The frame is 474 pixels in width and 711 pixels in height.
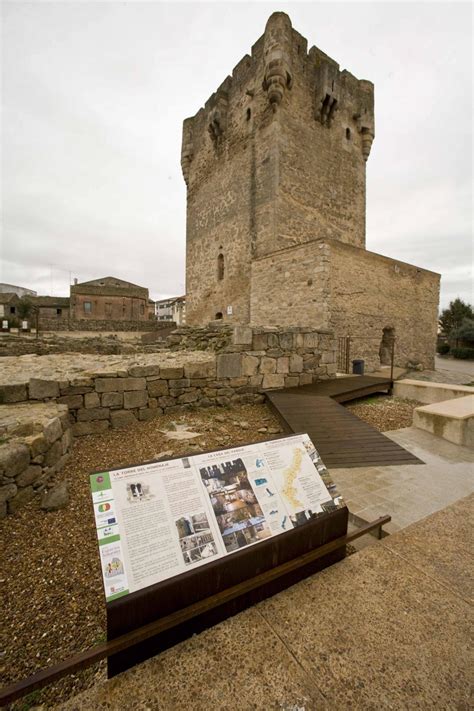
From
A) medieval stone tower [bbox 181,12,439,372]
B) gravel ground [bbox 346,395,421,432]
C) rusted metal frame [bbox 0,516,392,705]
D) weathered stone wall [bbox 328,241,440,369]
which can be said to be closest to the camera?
rusted metal frame [bbox 0,516,392,705]

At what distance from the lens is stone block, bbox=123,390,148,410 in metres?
4.85

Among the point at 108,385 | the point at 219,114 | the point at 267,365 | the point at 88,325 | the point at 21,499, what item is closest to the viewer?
the point at 21,499

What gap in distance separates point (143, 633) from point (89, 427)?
12.1ft

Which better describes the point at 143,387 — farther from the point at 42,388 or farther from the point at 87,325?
the point at 87,325

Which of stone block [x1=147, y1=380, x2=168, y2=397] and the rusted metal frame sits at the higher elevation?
stone block [x1=147, y1=380, x2=168, y2=397]

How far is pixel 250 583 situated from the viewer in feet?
5.34

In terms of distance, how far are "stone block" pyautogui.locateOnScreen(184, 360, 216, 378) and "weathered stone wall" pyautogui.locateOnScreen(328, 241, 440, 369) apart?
6.27 metres

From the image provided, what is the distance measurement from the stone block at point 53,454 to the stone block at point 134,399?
1.42 m

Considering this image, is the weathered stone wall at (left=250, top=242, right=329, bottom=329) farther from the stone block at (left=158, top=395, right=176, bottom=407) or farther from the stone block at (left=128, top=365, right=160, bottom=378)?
the stone block at (left=128, top=365, right=160, bottom=378)

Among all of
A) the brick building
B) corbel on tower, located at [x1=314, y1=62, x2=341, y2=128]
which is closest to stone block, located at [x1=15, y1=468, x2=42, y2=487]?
corbel on tower, located at [x1=314, y1=62, x2=341, y2=128]

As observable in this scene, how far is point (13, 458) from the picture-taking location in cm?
266

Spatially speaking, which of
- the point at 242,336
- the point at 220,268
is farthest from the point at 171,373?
the point at 220,268

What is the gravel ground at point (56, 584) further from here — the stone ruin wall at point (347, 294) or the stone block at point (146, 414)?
the stone ruin wall at point (347, 294)

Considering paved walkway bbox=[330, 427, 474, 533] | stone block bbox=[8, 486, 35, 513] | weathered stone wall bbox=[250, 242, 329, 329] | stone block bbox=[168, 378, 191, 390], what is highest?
weathered stone wall bbox=[250, 242, 329, 329]
